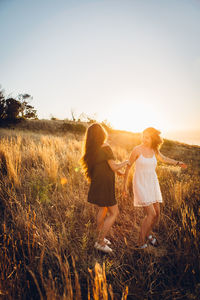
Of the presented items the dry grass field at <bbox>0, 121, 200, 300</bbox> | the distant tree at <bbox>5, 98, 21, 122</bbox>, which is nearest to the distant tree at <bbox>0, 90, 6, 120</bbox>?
the distant tree at <bbox>5, 98, 21, 122</bbox>

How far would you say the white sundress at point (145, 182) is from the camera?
220cm

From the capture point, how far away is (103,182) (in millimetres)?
2133

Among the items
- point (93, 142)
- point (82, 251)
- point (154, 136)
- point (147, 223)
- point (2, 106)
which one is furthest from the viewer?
point (2, 106)

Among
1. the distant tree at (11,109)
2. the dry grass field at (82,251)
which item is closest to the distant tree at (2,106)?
the distant tree at (11,109)

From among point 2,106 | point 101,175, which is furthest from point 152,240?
point 2,106

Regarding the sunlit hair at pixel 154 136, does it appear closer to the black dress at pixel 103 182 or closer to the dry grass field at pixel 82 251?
the black dress at pixel 103 182

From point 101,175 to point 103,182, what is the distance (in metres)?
0.10

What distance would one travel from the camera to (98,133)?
2225 millimetres

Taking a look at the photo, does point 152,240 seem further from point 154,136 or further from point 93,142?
point 93,142

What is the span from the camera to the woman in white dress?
2127 millimetres

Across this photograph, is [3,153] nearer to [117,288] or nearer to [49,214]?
[49,214]

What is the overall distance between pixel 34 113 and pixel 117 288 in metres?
38.4

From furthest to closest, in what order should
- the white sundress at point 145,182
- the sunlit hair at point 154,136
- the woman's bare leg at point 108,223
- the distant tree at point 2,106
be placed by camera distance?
the distant tree at point 2,106
the sunlit hair at point 154,136
the white sundress at point 145,182
the woman's bare leg at point 108,223

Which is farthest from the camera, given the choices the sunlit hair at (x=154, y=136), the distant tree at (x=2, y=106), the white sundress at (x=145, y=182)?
the distant tree at (x=2, y=106)
